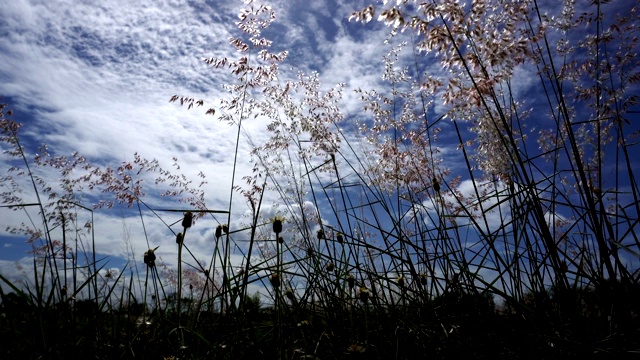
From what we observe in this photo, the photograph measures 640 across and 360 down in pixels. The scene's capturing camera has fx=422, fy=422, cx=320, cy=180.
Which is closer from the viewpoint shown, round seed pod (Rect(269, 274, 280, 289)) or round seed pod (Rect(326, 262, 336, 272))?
round seed pod (Rect(269, 274, 280, 289))

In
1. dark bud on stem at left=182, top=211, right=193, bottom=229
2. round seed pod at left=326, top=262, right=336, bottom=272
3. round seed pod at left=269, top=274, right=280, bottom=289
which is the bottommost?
round seed pod at left=269, top=274, right=280, bottom=289

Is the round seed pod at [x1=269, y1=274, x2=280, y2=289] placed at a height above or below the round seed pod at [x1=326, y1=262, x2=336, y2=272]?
below

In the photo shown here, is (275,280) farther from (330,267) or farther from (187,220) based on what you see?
(330,267)

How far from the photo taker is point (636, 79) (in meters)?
3.14

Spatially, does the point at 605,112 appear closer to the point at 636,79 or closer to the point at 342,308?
the point at 636,79

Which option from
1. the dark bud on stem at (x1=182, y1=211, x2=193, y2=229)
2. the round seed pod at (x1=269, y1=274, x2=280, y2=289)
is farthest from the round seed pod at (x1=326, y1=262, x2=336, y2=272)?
the dark bud on stem at (x1=182, y1=211, x2=193, y2=229)

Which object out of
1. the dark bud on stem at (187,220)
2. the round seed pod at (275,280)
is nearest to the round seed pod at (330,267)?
the round seed pod at (275,280)

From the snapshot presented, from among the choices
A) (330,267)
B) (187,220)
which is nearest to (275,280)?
(187,220)

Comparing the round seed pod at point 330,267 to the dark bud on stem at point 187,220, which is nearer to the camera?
the dark bud on stem at point 187,220

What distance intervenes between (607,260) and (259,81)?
301 centimetres

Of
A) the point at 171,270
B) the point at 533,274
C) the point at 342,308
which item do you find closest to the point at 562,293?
the point at 533,274

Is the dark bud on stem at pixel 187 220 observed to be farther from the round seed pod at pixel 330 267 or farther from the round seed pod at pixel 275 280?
the round seed pod at pixel 330 267

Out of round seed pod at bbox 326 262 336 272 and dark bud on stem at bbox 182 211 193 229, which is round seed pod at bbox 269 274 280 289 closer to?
dark bud on stem at bbox 182 211 193 229

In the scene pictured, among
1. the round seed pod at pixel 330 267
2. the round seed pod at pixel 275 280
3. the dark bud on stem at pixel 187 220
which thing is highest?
the dark bud on stem at pixel 187 220
